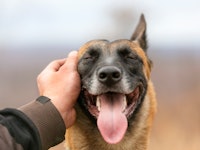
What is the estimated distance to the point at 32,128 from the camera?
190 cm

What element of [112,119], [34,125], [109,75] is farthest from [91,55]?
[34,125]

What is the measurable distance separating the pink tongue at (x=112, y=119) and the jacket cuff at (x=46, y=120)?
11.8 inches

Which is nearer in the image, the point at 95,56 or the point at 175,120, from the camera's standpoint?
the point at 95,56

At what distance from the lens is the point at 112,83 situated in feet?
7.92

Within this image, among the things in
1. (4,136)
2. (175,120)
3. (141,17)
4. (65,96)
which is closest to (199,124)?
(175,120)

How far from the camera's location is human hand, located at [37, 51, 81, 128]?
2184 millimetres

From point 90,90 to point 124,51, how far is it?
353 mm

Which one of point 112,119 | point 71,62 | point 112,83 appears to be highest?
point 71,62

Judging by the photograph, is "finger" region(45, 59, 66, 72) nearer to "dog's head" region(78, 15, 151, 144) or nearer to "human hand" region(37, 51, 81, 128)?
"human hand" region(37, 51, 81, 128)

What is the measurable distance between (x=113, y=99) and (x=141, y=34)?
75 centimetres

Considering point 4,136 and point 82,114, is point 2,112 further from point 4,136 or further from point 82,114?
point 82,114

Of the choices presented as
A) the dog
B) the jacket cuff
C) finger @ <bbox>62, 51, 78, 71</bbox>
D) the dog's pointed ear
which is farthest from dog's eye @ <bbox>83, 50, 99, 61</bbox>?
the jacket cuff

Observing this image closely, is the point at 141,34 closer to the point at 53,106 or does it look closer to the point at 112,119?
the point at 112,119

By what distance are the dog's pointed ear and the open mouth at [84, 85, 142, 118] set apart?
47 cm
